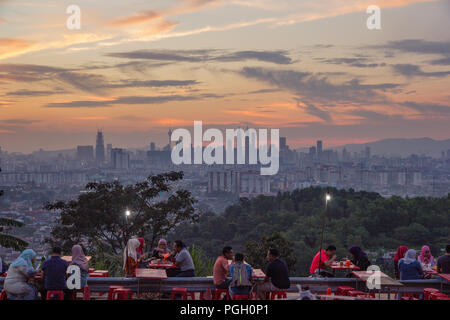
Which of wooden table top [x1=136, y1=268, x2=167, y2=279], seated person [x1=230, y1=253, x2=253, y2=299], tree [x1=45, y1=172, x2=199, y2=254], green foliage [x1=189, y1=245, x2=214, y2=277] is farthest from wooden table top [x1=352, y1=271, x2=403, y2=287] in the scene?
tree [x1=45, y1=172, x2=199, y2=254]

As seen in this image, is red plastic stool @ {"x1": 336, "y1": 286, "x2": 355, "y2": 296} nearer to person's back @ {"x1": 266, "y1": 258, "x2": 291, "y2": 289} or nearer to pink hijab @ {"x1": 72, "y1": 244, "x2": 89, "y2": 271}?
person's back @ {"x1": 266, "y1": 258, "x2": 291, "y2": 289}

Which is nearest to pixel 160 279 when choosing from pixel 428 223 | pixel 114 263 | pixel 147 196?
pixel 114 263

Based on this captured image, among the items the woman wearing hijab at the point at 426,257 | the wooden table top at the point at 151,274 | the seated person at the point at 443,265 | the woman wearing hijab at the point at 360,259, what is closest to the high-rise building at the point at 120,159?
the woman wearing hijab at the point at 360,259

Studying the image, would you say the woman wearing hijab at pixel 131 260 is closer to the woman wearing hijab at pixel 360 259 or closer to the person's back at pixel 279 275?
the person's back at pixel 279 275

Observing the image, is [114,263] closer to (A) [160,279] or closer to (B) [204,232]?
(A) [160,279]

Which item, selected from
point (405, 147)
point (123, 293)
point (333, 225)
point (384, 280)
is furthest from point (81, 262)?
point (405, 147)

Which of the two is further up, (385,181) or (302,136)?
(302,136)
